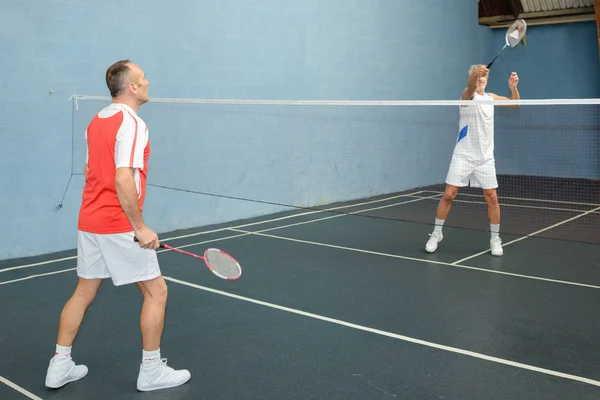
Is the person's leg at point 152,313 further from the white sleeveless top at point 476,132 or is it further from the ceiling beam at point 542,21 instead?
the ceiling beam at point 542,21

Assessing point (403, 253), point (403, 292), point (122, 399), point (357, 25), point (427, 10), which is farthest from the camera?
point (427, 10)

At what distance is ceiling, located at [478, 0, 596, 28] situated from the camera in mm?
11469

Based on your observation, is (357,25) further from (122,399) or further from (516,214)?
(122,399)

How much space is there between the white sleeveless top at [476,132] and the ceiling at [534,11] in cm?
691

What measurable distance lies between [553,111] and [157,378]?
33.6 feet

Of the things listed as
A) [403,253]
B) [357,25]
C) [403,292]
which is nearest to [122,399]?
[403,292]

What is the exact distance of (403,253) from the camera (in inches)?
231

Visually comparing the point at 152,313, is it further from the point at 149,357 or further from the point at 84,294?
the point at 84,294

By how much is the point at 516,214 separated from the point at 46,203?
17.7 ft

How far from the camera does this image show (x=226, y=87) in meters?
7.39

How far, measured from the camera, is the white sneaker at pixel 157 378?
300 cm

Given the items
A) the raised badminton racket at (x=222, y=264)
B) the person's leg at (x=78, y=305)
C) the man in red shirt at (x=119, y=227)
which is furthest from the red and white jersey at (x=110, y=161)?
the raised badminton racket at (x=222, y=264)

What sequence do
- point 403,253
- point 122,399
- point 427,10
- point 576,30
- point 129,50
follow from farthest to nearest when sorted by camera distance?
point 576,30
point 427,10
point 129,50
point 403,253
point 122,399

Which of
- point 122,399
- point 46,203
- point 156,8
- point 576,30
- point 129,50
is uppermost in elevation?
point 576,30
